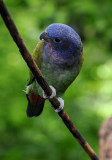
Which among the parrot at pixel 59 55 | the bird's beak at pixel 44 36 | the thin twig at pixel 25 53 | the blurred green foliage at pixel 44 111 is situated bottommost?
the blurred green foliage at pixel 44 111

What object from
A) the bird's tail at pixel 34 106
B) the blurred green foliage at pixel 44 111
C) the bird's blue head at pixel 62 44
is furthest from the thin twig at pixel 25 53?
the blurred green foliage at pixel 44 111

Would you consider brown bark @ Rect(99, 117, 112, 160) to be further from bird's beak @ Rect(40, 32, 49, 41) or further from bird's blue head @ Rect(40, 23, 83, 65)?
bird's beak @ Rect(40, 32, 49, 41)

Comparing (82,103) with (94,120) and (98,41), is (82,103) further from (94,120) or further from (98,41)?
(98,41)

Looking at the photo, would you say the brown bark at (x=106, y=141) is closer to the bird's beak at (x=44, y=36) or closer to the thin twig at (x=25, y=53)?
the thin twig at (x=25, y=53)

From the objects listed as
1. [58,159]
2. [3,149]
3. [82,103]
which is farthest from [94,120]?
[3,149]

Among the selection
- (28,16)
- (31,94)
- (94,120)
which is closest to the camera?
(31,94)

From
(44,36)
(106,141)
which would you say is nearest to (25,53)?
(44,36)
